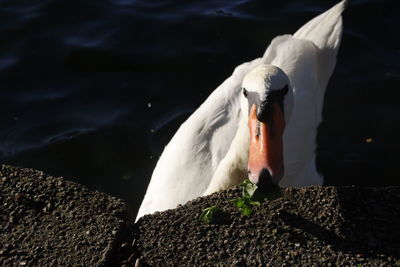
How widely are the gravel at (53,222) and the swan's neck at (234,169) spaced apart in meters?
1.29

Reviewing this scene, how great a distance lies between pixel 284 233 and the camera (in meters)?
3.51

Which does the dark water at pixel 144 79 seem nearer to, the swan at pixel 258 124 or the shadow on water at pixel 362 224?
the swan at pixel 258 124

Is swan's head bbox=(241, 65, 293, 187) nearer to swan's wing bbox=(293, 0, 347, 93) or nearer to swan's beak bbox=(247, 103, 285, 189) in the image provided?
swan's beak bbox=(247, 103, 285, 189)

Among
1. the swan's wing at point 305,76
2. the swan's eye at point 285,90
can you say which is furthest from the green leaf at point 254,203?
the swan's wing at point 305,76

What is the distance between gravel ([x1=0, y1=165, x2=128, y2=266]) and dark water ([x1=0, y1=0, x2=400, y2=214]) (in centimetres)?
290

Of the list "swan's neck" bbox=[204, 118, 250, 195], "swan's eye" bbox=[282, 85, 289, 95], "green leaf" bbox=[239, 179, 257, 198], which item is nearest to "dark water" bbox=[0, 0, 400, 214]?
"swan's neck" bbox=[204, 118, 250, 195]

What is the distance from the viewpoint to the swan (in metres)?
4.37

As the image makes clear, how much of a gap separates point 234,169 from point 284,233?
1.42 m

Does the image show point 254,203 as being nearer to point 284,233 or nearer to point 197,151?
point 284,233

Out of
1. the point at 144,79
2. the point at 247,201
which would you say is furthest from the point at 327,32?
the point at 247,201

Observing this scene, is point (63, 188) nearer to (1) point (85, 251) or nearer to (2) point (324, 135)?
(1) point (85, 251)

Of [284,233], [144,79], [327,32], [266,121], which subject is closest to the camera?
[284,233]

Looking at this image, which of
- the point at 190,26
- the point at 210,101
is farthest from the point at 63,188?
the point at 190,26

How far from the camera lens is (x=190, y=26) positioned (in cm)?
893
